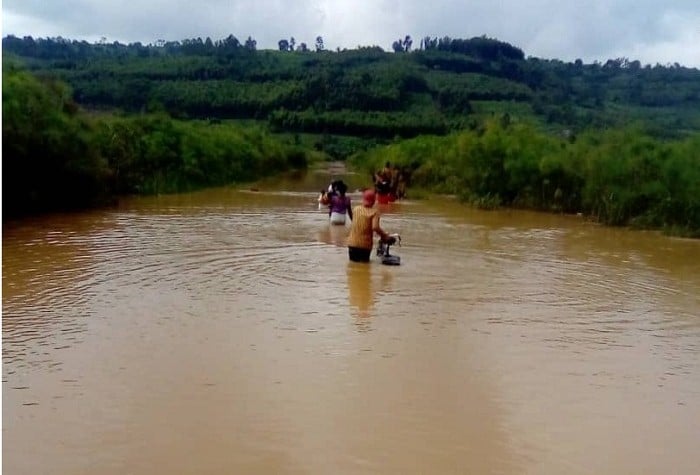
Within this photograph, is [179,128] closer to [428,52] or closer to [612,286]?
[612,286]

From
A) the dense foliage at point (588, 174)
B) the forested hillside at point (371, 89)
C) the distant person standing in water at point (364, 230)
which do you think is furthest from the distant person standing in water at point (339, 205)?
the forested hillside at point (371, 89)

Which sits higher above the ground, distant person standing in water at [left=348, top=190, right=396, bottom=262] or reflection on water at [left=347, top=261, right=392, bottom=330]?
distant person standing in water at [left=348, top=190, right=396, bottom=262]

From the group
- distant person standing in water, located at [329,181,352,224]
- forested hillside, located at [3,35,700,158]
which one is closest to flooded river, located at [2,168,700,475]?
distant person standing in water, located at [329,181,352,224]

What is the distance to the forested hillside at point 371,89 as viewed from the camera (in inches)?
3615

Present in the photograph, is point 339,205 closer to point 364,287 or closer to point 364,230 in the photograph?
point 364,230

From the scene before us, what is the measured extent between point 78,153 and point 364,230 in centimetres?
1353

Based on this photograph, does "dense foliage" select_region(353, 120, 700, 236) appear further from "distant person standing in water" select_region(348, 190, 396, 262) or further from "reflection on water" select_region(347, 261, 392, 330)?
"reflection on water" select_region(347, 261, 392, 330)

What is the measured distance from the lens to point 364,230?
1464 centimetres

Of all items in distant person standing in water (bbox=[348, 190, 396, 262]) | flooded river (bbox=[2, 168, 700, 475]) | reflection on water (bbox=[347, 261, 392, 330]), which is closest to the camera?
flooded river (bbox=[2, 168, 700, 475])

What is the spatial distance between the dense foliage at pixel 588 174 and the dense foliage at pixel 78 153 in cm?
1263

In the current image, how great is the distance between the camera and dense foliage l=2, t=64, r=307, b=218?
2210cm

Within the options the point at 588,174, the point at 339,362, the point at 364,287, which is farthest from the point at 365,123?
the point at 339,362

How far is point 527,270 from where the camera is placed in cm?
1556

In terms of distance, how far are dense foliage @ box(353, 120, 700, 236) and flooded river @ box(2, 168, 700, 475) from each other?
7.40 meters
